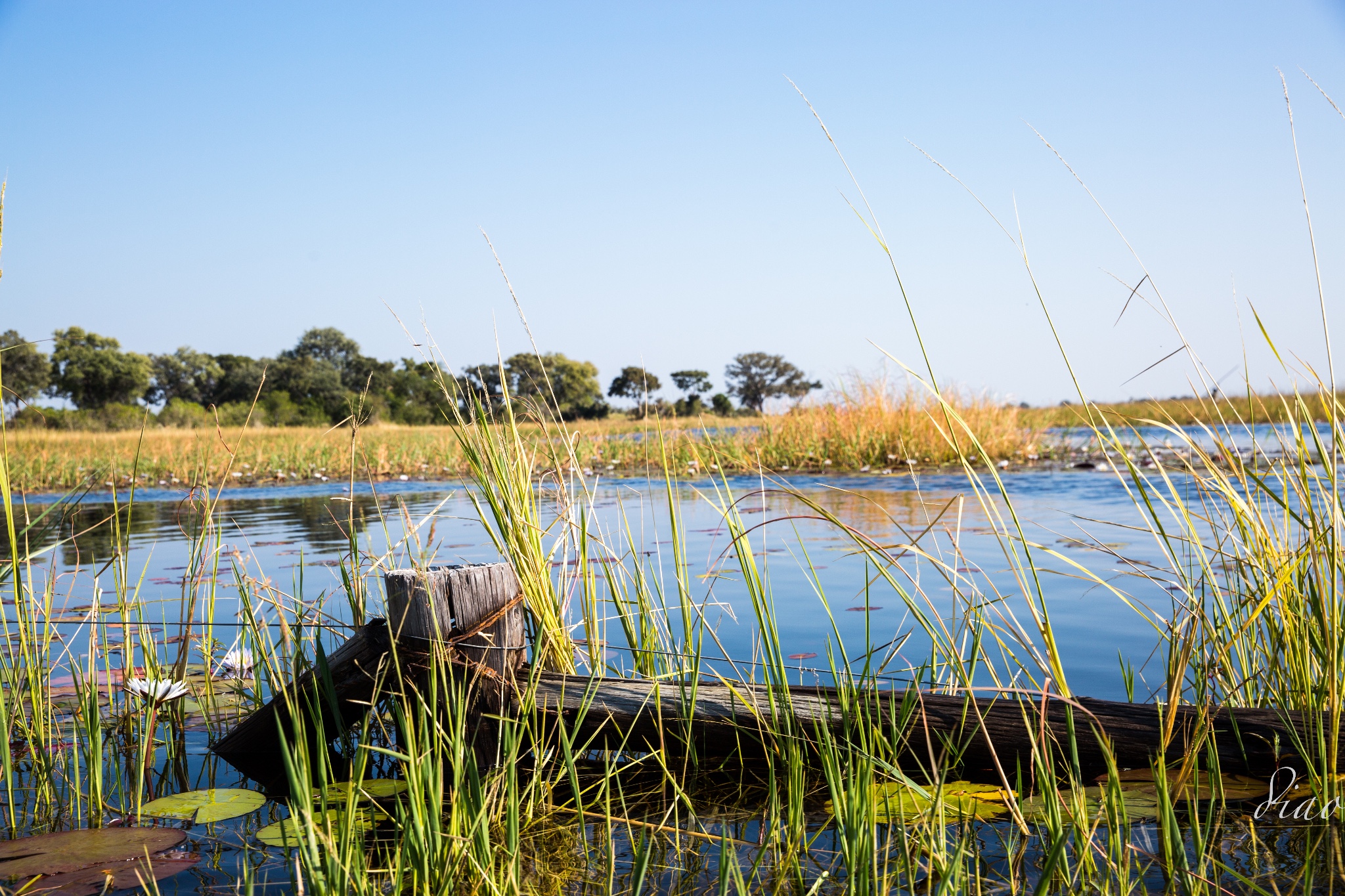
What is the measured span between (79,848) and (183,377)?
61.2m

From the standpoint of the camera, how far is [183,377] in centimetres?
5491

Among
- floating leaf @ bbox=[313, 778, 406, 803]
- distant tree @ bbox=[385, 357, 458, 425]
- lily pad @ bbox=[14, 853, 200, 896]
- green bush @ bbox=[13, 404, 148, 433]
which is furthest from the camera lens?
distant tree @ bbox=[385, 357, 458, 425]

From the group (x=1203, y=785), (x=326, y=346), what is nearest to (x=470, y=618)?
(x=1203, y=785)

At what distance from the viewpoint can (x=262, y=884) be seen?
1.55m

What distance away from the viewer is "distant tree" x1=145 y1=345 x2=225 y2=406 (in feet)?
180

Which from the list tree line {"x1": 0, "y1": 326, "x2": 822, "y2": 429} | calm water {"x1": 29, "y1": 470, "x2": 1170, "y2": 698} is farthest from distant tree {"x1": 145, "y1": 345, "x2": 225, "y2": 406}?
A: calm water {"x1": 29, "y1": 470, "x2": 1170, "y2": 698}

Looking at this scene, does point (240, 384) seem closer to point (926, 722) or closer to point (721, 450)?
point (721, 450)

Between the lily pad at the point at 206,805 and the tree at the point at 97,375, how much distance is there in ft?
168

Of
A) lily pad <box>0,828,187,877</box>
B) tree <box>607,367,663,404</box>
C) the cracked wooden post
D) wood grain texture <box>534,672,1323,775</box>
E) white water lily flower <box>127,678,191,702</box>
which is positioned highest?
tree <box>607,367,663,404</box>

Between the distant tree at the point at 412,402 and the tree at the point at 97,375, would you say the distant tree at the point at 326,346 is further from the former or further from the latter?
the distant tree at the point at 412,402

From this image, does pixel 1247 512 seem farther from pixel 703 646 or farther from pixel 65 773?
pixel 65 773

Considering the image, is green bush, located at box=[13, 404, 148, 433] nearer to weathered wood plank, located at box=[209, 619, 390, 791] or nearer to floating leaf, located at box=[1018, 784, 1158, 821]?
weathered wood plank, located at box=[209, 619, 390, 791]

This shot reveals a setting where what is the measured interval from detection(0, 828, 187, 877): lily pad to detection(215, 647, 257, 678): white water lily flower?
665mm

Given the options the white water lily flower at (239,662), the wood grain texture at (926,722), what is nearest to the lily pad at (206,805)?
the white water lily flower at (239,662)
